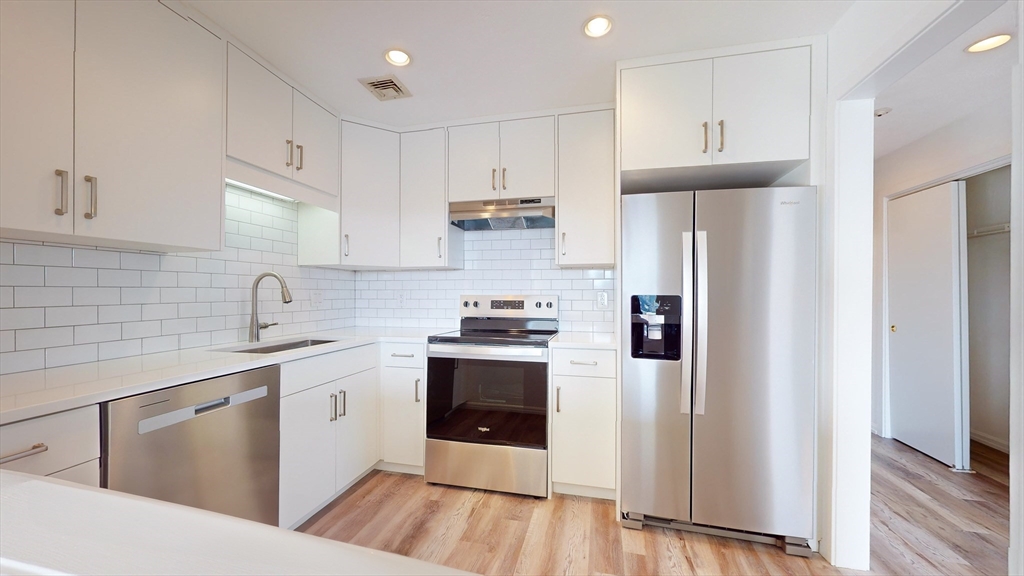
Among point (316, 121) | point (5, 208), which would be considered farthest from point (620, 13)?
point (5, 208)

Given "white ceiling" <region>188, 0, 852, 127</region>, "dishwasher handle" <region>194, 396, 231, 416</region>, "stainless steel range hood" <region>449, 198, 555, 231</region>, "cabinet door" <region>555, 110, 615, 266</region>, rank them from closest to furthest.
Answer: "dishwasher handle" <region>194, 396, 231, 416</region> < "white ceiling" <region>188, 0, 852, 127</region> < "cabinet door" <region>555, 110, 615, 266</region> < "stainless steel range hood" <region>449, 198, 555, 231</region>

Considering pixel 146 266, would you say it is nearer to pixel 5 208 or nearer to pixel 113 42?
pixel 5 208

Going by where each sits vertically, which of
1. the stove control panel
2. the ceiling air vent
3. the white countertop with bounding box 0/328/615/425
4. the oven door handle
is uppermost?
the ceiling air vent

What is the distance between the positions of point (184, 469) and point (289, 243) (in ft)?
5.09

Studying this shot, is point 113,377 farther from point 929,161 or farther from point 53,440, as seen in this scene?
point 929,161

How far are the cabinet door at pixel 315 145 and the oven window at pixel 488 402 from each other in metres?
1.31

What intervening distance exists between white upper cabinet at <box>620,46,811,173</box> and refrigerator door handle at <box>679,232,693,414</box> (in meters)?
0.47

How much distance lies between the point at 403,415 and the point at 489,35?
2.21m

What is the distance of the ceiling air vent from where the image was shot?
2.19 metres

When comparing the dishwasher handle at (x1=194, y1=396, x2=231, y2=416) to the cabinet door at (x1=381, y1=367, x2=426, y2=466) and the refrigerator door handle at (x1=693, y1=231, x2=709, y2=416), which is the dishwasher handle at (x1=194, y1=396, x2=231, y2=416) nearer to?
the cabinet door at (x1=381, y1=367, x2=426, y2=466)

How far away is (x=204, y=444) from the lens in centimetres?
148

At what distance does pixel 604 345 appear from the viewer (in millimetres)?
2209

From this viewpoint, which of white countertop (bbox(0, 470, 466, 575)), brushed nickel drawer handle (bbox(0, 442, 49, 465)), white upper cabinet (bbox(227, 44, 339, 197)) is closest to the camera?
white countertop (bbox(0, 470, 466, 575))

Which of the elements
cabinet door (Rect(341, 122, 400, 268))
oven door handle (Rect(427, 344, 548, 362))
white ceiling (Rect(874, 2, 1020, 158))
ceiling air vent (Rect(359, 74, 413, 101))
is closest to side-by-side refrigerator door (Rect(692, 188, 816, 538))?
oven door handle (Rect(427, 344, 548, 362))
